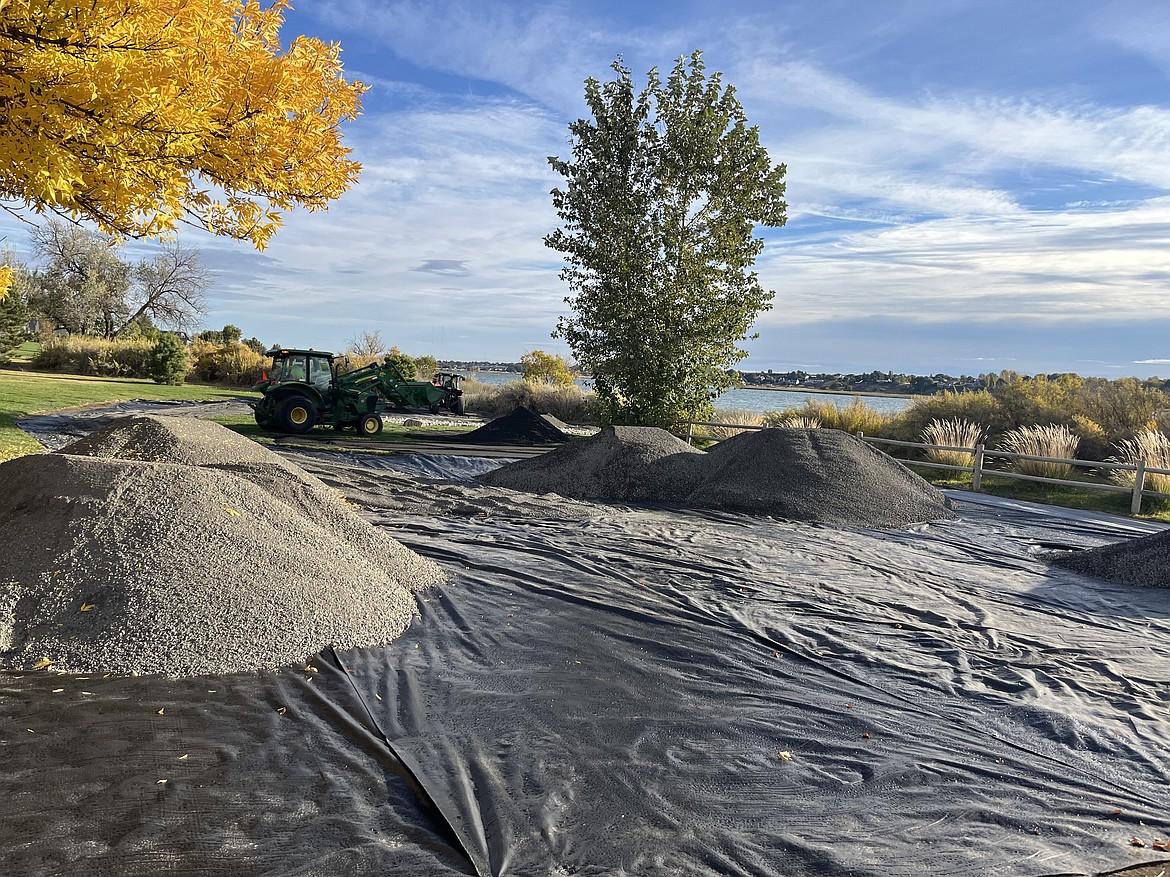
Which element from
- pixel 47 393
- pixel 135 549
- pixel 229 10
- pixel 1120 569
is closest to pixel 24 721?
pixel 135 549

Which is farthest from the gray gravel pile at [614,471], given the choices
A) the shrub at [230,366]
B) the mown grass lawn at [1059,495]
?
the shrub at [230,366]

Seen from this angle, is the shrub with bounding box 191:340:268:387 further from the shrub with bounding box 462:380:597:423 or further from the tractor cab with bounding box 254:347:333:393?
the tractor cab with bounding box 254:347:333:393

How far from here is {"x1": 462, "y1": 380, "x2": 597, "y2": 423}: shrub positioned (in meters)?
27.0

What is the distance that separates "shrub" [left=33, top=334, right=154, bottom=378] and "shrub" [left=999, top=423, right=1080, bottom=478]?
33.6 meters

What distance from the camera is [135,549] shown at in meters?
4.68

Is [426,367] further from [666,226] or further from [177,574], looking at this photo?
[177,574]

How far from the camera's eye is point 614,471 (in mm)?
11781

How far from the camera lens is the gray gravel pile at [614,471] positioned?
449 inches

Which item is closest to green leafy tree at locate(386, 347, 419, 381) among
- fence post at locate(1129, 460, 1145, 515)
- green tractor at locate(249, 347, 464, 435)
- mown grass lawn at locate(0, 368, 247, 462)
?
mown grass lawn at locate(0, 368, 247, 462)

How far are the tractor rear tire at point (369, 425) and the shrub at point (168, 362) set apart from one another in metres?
18.5

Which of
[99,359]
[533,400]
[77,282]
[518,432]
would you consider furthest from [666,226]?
[77,282]

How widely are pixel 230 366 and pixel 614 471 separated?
96.3 ft

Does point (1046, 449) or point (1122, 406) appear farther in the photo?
point (1122, 406)

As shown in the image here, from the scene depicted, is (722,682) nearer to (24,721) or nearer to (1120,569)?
(24,721)
